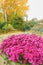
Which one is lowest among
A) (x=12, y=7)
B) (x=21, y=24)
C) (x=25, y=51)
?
(x=21, y=24)

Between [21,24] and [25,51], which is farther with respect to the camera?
[21,24]

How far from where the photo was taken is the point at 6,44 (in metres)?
2.49

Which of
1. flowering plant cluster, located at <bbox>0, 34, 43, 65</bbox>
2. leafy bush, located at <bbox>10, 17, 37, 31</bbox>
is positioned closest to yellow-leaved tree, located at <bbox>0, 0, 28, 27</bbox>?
leafy bush, located at <bbox>10, 17, 37, 31</bbox>

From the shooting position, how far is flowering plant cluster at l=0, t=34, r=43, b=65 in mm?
2154

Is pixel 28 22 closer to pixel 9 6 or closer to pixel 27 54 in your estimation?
pixel 9 6

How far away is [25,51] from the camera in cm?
218

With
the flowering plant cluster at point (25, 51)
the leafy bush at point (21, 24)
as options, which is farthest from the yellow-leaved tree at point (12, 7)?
the flowering plant cluster at point (25, 51)

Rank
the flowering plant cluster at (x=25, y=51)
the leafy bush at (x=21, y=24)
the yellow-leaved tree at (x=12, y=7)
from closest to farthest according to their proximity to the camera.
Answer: the flowering plant cluster at (x=25, y=51) → the leafy bush at (x=21, y=24) → the yellow-leaved tree at (x=12, y=7)

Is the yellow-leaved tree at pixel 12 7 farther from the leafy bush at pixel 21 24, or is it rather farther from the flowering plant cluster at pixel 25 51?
the flowering plant cluster at pixel 25 51

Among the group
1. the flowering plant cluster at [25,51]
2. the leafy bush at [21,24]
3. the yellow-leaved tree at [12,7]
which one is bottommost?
the leafy bush at [21,24]

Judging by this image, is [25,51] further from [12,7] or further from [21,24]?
[12,7]

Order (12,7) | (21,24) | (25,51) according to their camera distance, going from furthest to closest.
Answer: (12,7), (21,24), (25,51)

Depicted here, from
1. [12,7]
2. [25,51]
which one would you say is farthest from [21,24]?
[25,51]

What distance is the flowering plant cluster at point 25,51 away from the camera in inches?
84.8
